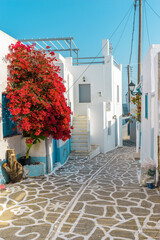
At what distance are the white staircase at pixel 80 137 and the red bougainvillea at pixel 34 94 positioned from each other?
649 cm

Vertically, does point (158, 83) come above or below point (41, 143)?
above

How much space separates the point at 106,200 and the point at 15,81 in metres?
5.69

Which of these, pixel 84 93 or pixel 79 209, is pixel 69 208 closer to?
pixel 79 209

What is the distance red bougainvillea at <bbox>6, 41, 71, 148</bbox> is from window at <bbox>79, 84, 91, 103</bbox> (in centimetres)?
1078

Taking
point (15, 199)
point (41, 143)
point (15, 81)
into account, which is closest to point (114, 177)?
point (41, 143)

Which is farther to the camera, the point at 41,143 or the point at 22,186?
the point at 41,143

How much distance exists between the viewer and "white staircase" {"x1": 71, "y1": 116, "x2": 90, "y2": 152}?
16.6 meters

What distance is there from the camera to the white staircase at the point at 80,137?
16625 millimetres

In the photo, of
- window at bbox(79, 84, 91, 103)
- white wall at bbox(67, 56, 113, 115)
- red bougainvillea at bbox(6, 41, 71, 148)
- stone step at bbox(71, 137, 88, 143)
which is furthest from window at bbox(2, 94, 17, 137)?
window at bbox(79, 84, 91, 103)

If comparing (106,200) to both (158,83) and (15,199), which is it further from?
(158,83)

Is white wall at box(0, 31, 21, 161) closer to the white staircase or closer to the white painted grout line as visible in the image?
the white painted grout line

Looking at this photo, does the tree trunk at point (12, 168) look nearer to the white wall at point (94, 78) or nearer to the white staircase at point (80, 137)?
the white staircase at point (80, 137)

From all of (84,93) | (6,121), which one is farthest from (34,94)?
(84,93)

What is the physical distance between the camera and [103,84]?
2088 centimetres
